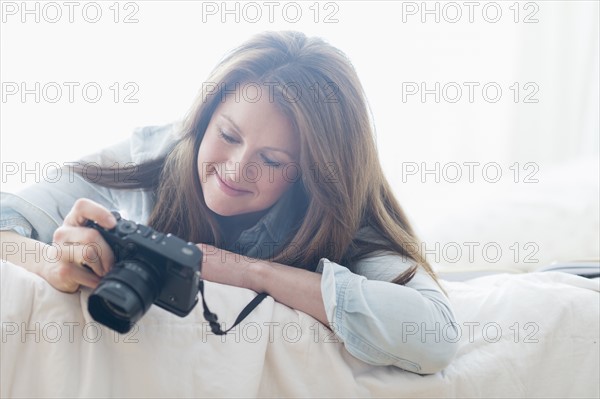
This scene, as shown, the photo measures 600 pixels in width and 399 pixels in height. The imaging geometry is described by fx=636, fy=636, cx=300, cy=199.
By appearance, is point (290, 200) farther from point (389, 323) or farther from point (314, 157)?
point (389, 323)

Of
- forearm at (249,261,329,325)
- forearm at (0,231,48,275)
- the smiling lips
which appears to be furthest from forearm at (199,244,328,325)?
forearm at (0,231,48,275)

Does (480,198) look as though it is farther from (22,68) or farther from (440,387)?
(22,68)

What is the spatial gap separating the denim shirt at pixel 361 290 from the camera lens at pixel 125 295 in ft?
0.76

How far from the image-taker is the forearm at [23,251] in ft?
2.58

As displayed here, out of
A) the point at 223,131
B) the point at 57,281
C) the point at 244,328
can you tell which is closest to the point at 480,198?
the point at 223,131

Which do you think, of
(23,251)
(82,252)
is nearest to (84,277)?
(82,252)

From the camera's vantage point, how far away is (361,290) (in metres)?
0.79

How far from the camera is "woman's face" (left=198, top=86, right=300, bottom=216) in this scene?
912 mm

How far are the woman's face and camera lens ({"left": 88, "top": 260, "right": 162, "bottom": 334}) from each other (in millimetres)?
282

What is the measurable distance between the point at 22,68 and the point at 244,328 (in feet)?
→ 3.27

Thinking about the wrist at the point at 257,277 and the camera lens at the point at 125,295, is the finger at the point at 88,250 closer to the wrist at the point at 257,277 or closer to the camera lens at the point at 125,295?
the camera lens at the point at 125,295

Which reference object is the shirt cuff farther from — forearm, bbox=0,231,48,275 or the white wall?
the white wall

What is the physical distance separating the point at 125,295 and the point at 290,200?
442mm

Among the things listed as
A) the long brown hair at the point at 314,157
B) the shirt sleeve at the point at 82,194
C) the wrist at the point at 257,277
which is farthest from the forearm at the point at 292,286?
the shirt sleeve at the point at 82,194
